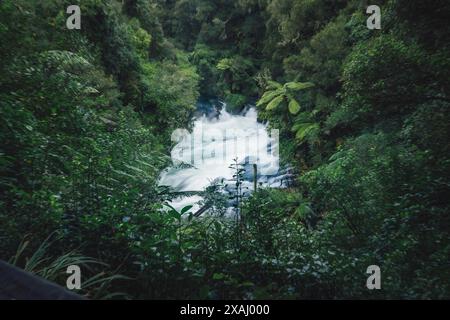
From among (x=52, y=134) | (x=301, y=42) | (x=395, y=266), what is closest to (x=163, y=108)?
(x=301, y=42)

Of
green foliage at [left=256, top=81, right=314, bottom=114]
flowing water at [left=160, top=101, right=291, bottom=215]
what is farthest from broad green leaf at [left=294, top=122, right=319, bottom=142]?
flowing water at [left=160, top=101, right=291, bottom=215]

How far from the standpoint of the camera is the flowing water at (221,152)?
12.6 m

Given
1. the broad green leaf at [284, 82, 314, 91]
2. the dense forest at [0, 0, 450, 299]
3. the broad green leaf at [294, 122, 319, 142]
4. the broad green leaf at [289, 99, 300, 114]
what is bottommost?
the dense forest at [0, 0, 450, 299]

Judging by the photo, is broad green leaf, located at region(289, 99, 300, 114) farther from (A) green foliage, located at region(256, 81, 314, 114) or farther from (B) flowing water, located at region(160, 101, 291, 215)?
(B) flowing water, located at region(160, 101, 291, 215)

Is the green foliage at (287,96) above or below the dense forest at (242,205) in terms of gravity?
above

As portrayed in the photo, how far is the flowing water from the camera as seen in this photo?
12.6 meters

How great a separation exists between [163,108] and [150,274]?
11.3 m

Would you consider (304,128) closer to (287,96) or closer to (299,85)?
(299,85)

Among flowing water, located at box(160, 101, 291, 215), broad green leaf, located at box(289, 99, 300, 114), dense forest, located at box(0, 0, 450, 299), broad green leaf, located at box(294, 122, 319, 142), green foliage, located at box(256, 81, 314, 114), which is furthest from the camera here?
broad green leaf, located at box(289, 99, 300, 114)

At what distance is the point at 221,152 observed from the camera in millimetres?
15719

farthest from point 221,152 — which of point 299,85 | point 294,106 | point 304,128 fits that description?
point 299,85

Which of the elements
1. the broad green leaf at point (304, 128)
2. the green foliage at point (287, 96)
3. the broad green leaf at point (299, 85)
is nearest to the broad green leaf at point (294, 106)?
the green foliage at point (287, 96)

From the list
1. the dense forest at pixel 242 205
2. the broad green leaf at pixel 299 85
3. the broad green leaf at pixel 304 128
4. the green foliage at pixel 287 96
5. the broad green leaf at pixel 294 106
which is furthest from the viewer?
the broad green leaf at pixel 294 106

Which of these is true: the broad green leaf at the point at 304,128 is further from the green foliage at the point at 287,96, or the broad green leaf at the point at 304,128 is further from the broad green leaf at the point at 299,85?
the broad green leaf at the point at 299,85
